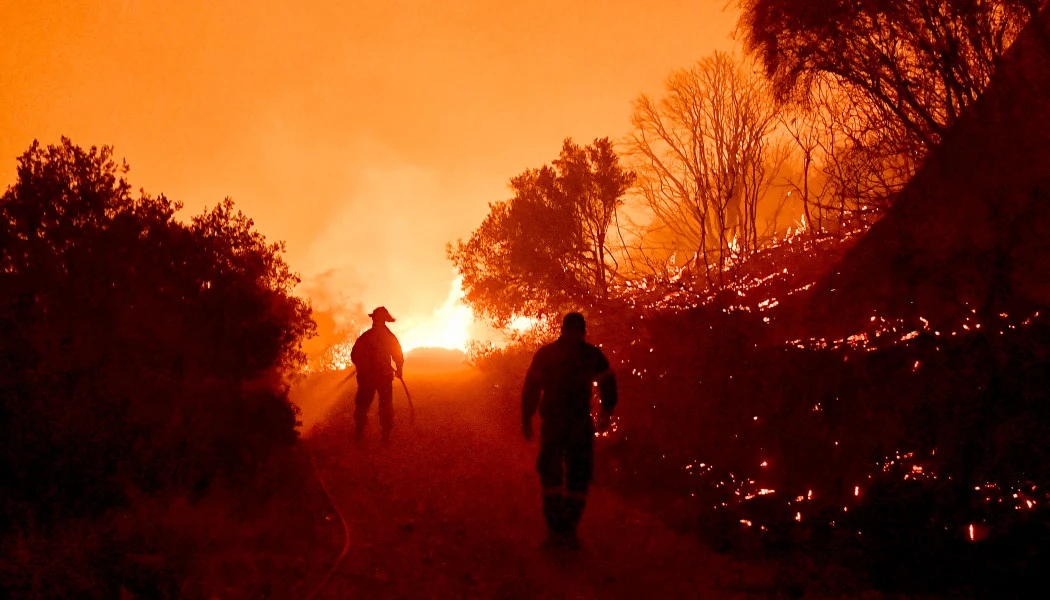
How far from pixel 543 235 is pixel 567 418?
36.8 feet

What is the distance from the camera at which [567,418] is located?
4.89 metres

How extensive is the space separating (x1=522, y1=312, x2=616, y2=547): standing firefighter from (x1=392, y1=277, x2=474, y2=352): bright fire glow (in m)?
16.2

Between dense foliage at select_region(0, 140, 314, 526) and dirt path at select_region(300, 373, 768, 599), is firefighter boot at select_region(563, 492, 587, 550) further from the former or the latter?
dense foliage at select_region(0, 140, 314, 526)

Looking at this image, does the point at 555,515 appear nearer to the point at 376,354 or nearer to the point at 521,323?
the point at 376,354

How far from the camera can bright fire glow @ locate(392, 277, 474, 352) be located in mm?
23250

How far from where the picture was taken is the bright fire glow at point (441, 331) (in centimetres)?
2325

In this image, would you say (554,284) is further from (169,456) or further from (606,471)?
(169,456)

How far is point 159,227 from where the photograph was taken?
616cm

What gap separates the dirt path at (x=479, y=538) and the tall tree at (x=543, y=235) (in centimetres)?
706

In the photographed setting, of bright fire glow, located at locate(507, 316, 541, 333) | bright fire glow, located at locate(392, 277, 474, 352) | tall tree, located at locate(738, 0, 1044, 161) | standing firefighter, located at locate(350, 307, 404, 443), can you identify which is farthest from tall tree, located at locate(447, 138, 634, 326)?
tall tree, located at locate(738, 0, 1044, 161)

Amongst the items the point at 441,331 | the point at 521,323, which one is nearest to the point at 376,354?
the point at 521,323

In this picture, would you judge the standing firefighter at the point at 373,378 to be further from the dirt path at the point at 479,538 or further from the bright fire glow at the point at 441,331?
the bright fire glow at the point at 441,331

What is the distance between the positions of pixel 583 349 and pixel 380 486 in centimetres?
334

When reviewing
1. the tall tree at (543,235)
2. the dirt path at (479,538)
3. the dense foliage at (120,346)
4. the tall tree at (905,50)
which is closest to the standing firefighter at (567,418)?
the dirt path at (479,538)
